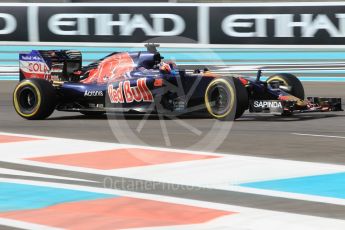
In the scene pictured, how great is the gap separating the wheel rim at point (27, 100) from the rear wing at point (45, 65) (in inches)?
20.6

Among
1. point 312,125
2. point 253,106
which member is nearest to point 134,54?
point 253,106

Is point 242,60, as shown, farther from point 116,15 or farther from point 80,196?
point 80,196

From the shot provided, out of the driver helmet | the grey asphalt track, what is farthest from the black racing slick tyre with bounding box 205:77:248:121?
the driver helmet

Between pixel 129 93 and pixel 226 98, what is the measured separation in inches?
63.4

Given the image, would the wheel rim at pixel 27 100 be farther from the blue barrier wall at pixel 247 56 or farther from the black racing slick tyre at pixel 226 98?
the blue barrier wall at pixel 247 56

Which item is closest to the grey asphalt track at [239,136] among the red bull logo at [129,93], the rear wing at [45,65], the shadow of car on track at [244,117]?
the shadow of car on track at [244,117]

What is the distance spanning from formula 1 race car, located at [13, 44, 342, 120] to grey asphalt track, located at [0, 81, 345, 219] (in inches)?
8.1

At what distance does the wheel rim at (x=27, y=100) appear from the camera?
14.0 m

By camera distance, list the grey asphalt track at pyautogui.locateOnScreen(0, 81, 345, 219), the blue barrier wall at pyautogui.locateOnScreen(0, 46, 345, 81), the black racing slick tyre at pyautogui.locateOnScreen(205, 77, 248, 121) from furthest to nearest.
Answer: the blue barrier wall at pyautogui.locateOnScreen(0, 46, 345, 81), the black racing slick tyre at pyautogui.locateOnScreen(205, 77, 248, 121), the grey asphalt track at pyautogui.locateOnScreen(0, 81, 345, 219)

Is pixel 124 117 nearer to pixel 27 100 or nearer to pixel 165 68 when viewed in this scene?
pixel 165 68

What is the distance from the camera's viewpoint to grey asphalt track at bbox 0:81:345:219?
23.9ft

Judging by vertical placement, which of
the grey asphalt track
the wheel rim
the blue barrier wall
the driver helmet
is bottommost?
the grey asphalt track

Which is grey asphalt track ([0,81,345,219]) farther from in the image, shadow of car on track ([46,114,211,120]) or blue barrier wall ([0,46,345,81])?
blue barrier wall ([0,46,345,81])

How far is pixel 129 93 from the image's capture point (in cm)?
1352
